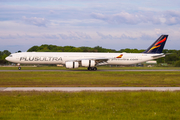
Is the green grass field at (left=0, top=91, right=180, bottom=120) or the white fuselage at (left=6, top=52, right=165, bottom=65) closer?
the green grass field at (left=0, top=91, right=180, bottom=120)

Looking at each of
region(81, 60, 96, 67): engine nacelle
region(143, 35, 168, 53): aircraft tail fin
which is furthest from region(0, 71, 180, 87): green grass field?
region(143, 35, 168, 53): aircraft tail fin

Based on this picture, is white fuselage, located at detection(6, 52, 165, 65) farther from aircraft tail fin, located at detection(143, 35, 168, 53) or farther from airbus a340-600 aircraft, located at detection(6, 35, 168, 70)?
aircraft tail fin, located at detection(143, 35, 168, 53)

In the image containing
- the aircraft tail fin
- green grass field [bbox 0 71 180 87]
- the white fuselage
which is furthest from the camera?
the aircraft tail fin

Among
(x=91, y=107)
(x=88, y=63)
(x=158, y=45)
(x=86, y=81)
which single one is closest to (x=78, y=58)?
(x=88, y=63)

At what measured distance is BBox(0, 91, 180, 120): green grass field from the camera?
960cm

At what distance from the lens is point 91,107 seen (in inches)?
443

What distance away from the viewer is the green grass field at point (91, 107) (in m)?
9.60

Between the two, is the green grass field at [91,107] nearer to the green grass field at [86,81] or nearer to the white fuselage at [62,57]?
the green grass field at [86,81]

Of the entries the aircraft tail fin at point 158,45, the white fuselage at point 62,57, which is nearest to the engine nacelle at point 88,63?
the white fuselage at point 62,57

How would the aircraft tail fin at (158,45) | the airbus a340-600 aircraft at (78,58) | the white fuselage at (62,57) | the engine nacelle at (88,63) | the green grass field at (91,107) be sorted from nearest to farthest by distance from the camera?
the green grass field at (91,107) → the engine nacelle at (88,63) → the airbus a340-600 aircraft at (78,58) → the white fuselage at (62,57) → the aircraft tail fin at (158,45)

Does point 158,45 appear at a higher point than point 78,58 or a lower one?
higher

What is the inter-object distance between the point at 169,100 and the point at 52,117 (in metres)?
7.32

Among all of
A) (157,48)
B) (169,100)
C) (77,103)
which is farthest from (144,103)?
(157,48)

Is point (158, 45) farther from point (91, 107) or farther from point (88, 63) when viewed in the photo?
point (91, 107)
